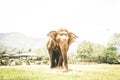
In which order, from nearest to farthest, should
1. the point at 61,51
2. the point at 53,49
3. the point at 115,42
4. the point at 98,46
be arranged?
the point at 61,51 → the point at 53,49 → the point at 115,42 → the point at 98,46

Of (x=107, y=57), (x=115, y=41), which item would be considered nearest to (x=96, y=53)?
(x=115, y=41)

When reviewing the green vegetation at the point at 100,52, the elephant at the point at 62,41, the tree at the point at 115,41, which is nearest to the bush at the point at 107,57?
the green vegetation at the point at 100,52

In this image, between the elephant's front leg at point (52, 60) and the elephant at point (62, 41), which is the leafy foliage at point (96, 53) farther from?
the elephant at point (62, 41)

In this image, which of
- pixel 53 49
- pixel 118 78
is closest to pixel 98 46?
pixel 53 49

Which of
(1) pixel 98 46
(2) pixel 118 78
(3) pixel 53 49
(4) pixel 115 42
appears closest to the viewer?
(2) pixel 118 78

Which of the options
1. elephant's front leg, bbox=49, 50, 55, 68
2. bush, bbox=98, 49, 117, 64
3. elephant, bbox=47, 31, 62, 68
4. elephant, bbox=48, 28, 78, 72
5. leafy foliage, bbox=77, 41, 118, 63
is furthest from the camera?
leafy foliage, bbox=77, 41, 118, 63

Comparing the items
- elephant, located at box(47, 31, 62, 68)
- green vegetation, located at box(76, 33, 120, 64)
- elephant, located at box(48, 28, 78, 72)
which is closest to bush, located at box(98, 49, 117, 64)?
green vegetation, located at box(76, 33, 120, 64)

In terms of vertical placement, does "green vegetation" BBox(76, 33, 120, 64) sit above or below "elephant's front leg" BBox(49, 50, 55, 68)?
above

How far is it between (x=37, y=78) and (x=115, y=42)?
16065mm

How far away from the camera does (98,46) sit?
28.2m

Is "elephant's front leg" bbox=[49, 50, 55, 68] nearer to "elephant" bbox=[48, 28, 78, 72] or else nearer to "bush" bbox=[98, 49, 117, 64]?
"elephant" bbox=[48, 28, 78, 72]

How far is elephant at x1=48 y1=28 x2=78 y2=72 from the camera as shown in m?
13.5

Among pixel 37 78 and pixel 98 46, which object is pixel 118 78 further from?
pixel 98 46

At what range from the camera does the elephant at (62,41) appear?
533 inches
